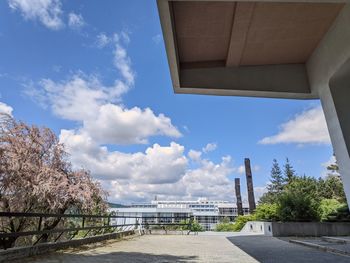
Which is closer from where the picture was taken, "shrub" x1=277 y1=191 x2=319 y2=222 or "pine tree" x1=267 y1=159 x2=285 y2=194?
"shrub" x1=277 y1=191 x2=319 y2=222

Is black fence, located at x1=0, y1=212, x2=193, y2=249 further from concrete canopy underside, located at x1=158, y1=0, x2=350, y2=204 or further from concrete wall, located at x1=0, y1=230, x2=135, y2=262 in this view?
concrete canopy underside, located at x1=158, y1=0, x2=350, y2=204

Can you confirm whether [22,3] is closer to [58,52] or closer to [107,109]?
[58,52]

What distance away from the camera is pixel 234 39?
6801 mm

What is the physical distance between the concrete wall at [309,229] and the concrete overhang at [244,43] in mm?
4702

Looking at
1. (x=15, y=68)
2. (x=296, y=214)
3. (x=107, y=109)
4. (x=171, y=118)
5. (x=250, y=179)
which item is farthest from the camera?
(x=250, y=179)

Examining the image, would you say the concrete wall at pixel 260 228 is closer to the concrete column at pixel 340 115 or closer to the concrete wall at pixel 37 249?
the concrete column at pixel 340 115

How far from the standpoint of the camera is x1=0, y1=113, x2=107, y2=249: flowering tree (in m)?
5.47

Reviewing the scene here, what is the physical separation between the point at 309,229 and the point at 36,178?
9.07m

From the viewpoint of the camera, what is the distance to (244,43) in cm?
704

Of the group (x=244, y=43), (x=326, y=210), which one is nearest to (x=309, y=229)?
(x=326, y=210)

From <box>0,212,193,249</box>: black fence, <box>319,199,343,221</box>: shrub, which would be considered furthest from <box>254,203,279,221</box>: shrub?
<box>0,212,193,249</box>: black fence

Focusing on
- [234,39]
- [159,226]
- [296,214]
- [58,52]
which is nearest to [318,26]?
[234,39]

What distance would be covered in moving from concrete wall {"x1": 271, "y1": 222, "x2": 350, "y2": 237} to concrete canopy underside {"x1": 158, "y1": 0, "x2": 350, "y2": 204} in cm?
355

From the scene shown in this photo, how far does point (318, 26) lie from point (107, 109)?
834 cm
